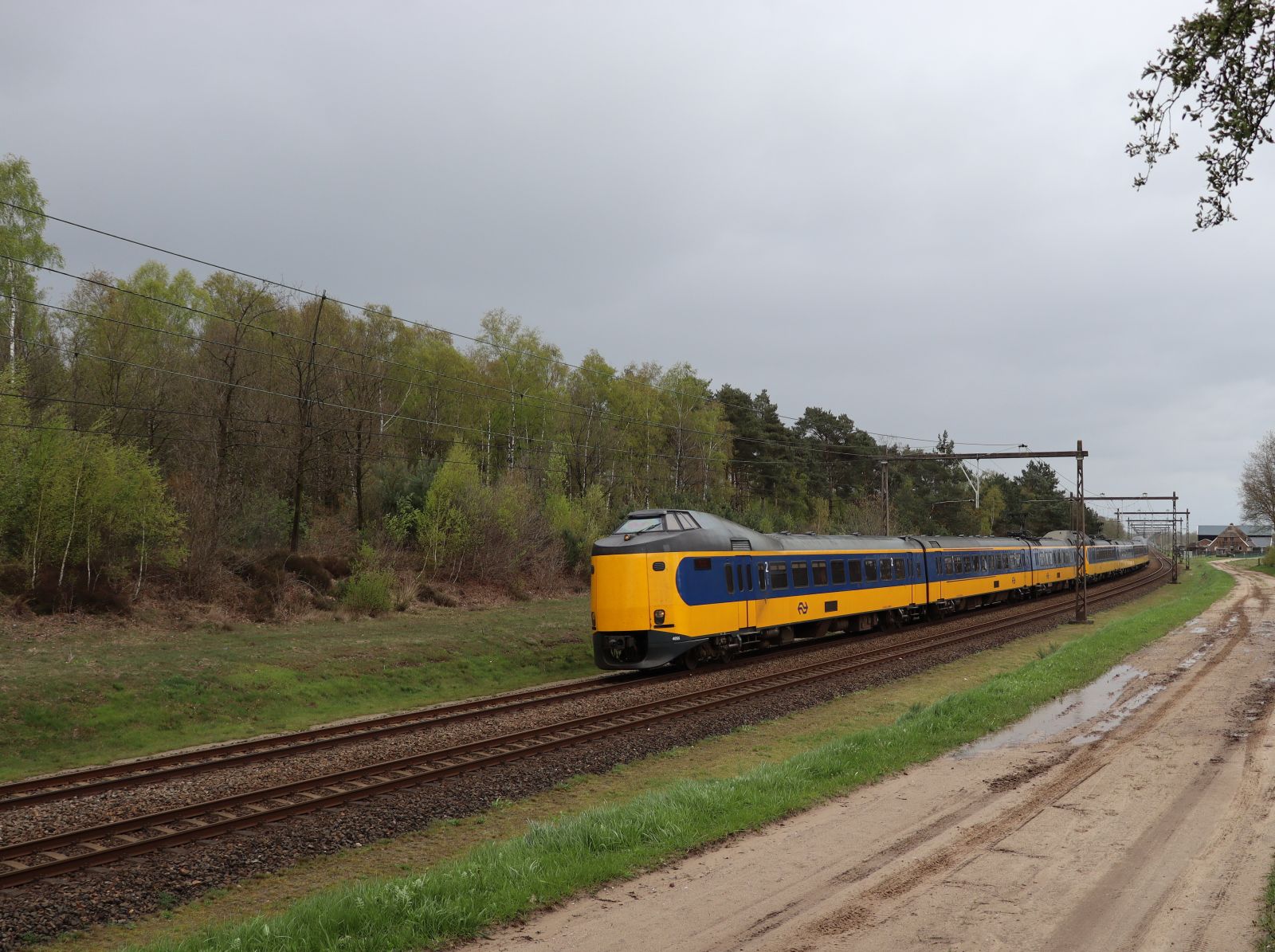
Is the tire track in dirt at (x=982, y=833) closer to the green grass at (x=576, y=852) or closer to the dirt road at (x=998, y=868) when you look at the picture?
the dirt road at (x=998, y=868)

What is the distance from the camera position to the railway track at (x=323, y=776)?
9.27 m

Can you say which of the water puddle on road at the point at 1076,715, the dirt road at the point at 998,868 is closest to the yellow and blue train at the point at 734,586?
the water puddle on road at the point at 1076,715

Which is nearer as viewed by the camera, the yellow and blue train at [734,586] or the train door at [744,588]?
the yellow and blue train at [734,586]

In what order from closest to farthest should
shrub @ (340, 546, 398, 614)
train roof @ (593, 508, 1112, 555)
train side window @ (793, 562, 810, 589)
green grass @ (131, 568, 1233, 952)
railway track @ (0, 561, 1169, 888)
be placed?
green grass @ (131, 568, 1233, 952), railway track @ (0, 561, 1169, 888), train roof @ (593, 508, 1112, 555), train side window @ (793, 562, 810, 589), shrub @ (340, 546, 398, 614)

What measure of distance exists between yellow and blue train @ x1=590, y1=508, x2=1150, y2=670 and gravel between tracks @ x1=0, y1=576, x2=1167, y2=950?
6.60 feet

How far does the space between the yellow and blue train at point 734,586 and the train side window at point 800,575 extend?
1.8 inches

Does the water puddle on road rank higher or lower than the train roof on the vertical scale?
lower

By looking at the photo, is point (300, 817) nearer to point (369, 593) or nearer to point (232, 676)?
point (232, 676)

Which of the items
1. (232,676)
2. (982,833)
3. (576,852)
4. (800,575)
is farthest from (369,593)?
(982,833)

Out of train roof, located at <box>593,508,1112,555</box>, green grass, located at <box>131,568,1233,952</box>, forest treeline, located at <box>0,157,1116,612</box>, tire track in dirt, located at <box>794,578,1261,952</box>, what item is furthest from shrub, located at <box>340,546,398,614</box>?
tire track in dirt, located at <box>794,578,1261,952</box>

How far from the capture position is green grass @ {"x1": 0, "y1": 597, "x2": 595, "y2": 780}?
51.8 feet

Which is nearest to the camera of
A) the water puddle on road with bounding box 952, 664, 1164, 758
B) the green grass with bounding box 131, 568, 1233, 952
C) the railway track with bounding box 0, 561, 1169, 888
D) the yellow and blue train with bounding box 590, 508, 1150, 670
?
the green grass with bounding box 131, 568, 1233, 952

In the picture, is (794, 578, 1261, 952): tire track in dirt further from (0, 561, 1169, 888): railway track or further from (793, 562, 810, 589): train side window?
(793, 562, 810, 589): train side window

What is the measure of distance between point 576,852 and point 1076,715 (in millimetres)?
10019
